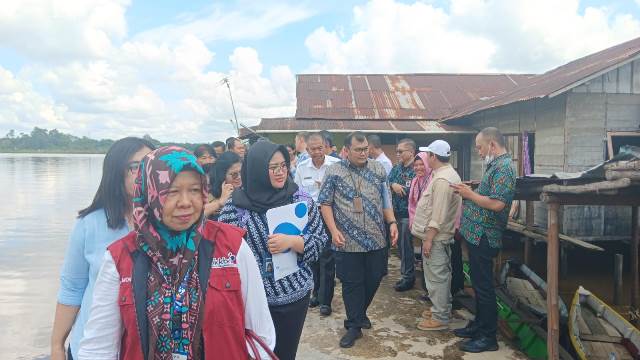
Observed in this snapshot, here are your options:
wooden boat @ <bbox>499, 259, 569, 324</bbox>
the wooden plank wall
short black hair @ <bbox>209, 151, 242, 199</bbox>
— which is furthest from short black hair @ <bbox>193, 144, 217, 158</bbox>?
the wooden plank wall

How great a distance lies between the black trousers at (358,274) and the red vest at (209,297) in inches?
99.4

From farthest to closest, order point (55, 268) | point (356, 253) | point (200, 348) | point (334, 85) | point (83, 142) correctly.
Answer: point (83, 142) < point (334, 85) < point (55, 268) < point (356, 253) < point (200, 348)

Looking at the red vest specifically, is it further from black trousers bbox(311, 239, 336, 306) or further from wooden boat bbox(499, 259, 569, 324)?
wooden boat bbox(499, 259, 569, 324)

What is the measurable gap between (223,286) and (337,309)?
3.80 metres

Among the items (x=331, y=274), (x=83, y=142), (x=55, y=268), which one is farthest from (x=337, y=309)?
(x=83, y=142)

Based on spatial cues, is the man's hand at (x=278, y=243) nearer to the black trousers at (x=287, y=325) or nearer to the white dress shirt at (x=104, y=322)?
the black trousers at (x=287, y=325)

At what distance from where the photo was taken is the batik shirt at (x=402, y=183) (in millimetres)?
5895

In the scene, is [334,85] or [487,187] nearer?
[487,187]

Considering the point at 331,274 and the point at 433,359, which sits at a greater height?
the point at 331,274

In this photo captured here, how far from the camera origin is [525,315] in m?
4.17

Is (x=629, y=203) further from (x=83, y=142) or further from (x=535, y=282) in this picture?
(x=83, y=142)

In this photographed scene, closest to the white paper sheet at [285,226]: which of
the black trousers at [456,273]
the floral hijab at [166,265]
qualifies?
the floral hijab at [166,265]

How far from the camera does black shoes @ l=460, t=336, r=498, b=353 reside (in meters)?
3.93

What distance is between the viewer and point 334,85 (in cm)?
1448
